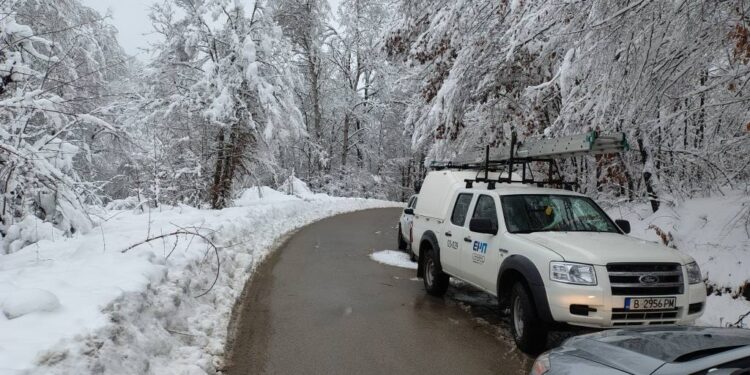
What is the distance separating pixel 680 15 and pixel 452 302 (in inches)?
200

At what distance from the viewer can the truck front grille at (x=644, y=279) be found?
16.5 feet

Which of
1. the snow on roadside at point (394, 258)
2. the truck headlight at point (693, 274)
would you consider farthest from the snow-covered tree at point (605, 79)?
the snow on roadside at point (394, 258)

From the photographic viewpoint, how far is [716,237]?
26.2 feet

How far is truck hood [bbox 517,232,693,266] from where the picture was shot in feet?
16.9

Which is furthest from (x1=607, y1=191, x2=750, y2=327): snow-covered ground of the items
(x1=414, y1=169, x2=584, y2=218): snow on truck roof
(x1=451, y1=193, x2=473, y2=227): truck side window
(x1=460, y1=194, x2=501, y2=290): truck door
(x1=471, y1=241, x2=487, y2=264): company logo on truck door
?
(x1=451, y1=193, x2=473, y2=227): truck side window

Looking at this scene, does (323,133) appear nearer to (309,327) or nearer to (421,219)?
(421,219)

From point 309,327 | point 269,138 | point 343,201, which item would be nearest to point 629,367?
point 309,327

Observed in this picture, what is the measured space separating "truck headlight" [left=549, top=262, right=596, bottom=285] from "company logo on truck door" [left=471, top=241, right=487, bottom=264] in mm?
1553

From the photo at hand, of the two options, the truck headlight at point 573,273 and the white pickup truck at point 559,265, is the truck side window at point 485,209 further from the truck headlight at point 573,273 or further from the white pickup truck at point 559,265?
the truck headlight at point 573,273

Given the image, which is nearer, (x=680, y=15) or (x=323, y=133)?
(x=680, y=15)

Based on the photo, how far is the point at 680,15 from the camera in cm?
562

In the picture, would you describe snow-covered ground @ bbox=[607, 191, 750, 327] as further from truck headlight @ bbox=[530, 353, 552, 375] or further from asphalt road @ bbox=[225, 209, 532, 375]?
truck headlight @ bbox=[530, 353, 552, 375]

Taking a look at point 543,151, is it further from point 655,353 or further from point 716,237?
point 655,353

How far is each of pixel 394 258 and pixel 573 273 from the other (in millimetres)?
7262
